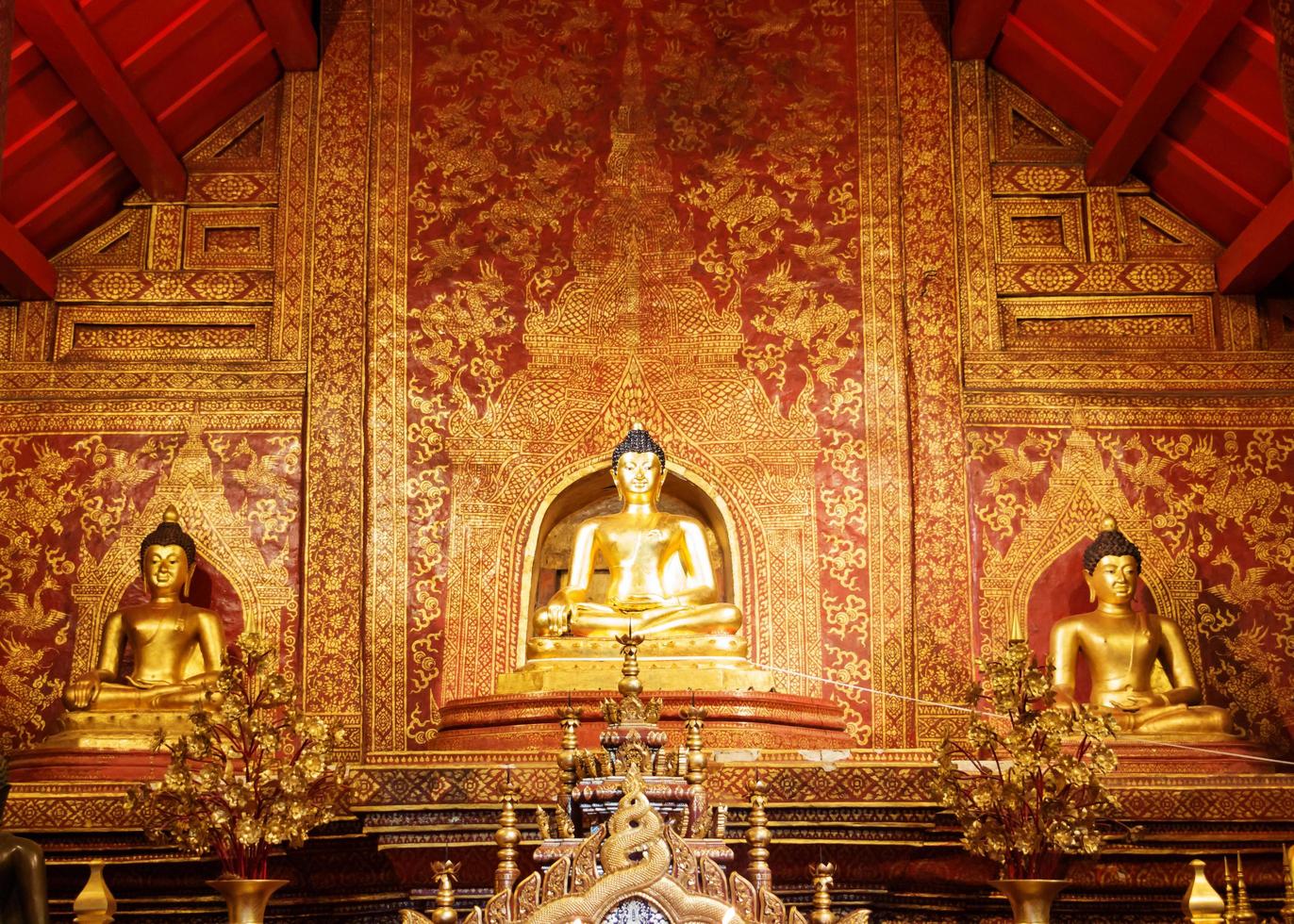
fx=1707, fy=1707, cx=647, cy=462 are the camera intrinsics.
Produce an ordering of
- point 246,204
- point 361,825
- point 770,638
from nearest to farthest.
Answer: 1. point 361,825
2. point 770,638
3. point 246,204

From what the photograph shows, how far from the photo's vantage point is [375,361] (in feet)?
30.3

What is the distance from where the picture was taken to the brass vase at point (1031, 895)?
464 cm

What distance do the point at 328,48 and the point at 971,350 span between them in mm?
4016

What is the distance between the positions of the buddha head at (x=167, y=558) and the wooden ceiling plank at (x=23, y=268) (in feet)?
5.04

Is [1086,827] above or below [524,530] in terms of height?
below

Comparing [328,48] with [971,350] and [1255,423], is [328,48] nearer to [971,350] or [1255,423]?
[971,350]

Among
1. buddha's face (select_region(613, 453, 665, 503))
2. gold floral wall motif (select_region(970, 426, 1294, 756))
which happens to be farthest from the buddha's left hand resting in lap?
gold floral wall motif (select_region(970, 426, 1294, 756))

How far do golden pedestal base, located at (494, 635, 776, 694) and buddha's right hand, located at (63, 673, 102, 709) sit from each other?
1.94 metres

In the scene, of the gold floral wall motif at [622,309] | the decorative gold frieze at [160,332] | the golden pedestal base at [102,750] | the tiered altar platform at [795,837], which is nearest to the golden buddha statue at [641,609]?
the gold floral wall motif at [622,309]

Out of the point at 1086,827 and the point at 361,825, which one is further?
the point at 361,825

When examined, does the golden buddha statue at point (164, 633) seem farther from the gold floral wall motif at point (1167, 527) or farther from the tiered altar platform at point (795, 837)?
the gold floral wall motif at point (1167, 527)

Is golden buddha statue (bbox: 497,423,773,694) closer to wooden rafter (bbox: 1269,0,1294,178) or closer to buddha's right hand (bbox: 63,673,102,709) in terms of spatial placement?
buddha's right hand (bbox: 63,673,102,709)

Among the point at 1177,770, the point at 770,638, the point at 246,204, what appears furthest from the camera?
the point at 246,204

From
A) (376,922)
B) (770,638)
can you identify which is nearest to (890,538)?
(770,638)
